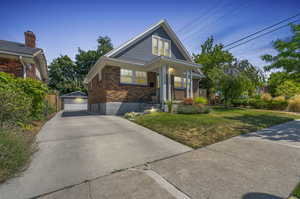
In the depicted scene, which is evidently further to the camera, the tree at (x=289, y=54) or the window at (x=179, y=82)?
the window at (x=179, y=82)

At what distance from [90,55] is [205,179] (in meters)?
35.6

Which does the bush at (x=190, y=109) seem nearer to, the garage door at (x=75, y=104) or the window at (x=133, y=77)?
the window at (x=133, y=77)

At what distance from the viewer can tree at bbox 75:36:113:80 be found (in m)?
31.0

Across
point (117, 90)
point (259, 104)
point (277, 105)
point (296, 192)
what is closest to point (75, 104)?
point (117, 90)

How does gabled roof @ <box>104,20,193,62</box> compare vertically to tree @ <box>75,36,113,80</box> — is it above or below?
below

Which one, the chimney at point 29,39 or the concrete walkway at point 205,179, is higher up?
the chimney at point 29,39

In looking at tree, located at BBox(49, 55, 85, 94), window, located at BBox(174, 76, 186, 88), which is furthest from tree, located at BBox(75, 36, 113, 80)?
window, located at BBox(174, 76, 186, 88)

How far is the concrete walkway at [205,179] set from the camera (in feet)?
5.12

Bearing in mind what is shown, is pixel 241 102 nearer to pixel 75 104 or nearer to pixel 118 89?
pixel 118 89

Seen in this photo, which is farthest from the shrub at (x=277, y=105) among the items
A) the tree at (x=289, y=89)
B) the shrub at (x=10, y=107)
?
the shrub at (x=10, y=107)

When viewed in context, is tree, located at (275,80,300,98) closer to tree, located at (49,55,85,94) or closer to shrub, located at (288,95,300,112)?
shrub, located at (288,95,300,112)

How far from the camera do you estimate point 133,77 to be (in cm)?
994

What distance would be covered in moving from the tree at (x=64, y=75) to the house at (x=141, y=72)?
23048 mm

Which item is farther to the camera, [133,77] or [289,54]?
[133,77]
